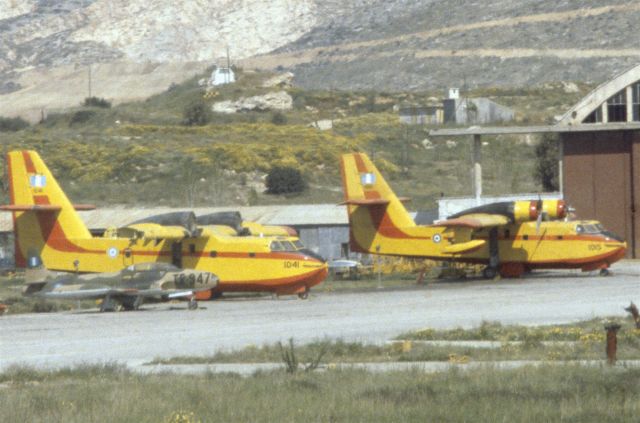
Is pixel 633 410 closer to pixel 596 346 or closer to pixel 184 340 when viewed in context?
pixel 596 346

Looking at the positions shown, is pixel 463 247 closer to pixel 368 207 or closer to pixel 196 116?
pixel 368 207

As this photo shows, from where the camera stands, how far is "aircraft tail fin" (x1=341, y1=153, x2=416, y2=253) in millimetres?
55469

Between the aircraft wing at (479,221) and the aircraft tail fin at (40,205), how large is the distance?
1431 cm

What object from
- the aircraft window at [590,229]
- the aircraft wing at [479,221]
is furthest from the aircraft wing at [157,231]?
the aircraft window at [590,229]

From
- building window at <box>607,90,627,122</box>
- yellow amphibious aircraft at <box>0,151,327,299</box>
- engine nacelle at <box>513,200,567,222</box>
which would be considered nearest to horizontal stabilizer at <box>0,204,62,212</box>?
yellow amphibious aircraft at <box>0,151,327,299</box>

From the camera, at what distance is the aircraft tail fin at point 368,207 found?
2184 inches

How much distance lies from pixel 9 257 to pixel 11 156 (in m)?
19.4

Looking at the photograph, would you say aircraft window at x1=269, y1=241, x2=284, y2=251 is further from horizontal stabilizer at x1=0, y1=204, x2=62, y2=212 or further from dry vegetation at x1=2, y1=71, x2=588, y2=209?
dry vegetation at x1=2, y1=71, x2=588, y2=209

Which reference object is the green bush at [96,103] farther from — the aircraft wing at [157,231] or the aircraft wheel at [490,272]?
the aircraft wing at [157,231]

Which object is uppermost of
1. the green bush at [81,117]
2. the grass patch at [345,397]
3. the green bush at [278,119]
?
the green bush at [81,117]

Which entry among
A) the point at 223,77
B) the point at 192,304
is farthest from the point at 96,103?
the point at 192,304

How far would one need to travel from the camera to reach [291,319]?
3731 centimetres

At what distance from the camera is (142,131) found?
12112 cm

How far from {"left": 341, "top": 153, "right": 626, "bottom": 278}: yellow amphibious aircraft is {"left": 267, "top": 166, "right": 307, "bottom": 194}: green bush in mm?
37378
